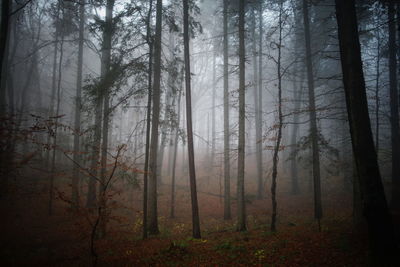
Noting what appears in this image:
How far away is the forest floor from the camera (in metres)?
6.11

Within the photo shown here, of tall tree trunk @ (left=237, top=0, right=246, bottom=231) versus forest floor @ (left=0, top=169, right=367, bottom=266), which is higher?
tall tree trunk @ (left=237, top=0, right=246, bottom=231)

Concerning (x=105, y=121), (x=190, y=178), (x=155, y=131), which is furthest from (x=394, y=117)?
(x=105, y=121)

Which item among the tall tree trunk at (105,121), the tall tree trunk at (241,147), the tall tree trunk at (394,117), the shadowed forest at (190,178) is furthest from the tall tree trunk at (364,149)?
the tall tree trunk at (394,117)

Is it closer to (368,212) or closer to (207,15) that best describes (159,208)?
(368,212)

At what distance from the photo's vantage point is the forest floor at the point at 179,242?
611 cm

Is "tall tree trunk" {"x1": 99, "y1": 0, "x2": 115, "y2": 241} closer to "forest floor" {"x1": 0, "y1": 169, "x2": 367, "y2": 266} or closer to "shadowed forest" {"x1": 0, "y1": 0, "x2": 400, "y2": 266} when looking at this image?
"shadowed forest" {"x1": 0, "y1": 0, "x2": 400, "y2": 266}

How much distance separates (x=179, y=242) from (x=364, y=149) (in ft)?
23.4

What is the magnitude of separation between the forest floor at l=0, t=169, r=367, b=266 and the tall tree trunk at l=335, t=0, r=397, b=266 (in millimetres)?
945

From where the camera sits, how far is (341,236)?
22.7ft

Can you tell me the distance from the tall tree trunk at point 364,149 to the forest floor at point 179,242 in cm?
95

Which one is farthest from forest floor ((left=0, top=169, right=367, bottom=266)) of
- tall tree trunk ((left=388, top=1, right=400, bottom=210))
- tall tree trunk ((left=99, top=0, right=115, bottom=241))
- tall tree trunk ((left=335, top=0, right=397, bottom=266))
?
tall tree trunk ((left=388, top=1, right=400, bottom=210))

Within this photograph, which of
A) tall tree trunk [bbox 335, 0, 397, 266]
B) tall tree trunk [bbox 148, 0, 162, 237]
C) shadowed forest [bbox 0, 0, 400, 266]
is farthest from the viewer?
tall tree trunk [bbox 148, 0, 162, 237]

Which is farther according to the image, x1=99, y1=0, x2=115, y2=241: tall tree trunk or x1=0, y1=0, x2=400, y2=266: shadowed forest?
x1=99, y1=0, x2=115, y2=241: tall tree trunk

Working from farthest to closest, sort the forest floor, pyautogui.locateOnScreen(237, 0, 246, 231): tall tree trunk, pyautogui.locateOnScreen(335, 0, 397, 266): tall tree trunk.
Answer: pyautogui.locateOnScreen(237, 0, 246, 231): tall tree trunk → the forest floor → pyautogui.locateOnScreen(335, 0, 397, 266): tall tree trunk
